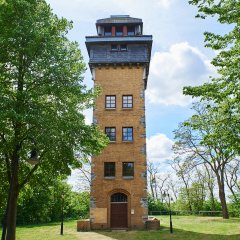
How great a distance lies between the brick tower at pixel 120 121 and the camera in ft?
86.5

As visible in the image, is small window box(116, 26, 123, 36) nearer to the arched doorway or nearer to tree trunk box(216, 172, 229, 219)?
the arched doorway

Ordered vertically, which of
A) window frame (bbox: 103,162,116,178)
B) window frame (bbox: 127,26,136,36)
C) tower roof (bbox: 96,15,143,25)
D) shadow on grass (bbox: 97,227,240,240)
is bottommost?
shadow on grass (bbox: 97,227,240,240)

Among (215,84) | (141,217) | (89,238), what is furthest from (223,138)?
(141,217)

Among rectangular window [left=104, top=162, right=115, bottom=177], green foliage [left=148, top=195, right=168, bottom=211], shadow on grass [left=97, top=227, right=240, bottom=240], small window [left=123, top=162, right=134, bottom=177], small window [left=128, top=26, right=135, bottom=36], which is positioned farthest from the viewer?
green foliage [left=148, top=195, right=168, bottom=211]

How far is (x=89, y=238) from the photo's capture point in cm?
2116

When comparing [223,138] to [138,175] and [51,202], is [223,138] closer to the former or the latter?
[138,175]

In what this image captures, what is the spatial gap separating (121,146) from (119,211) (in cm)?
521

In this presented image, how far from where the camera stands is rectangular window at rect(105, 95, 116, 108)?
28.6 meters

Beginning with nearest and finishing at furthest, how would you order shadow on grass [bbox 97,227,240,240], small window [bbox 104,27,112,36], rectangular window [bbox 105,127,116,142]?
shadow on grass [bbox 97,227,240,240]
rectangular window [bbox 105,127,116,142]
small window [bbox 104,27,112,36]

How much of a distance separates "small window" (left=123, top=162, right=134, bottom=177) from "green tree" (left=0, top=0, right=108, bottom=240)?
35.4 ft

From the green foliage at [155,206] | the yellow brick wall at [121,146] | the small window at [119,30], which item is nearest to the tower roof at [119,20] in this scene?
the small window at [119,30]

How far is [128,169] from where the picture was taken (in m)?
27.0

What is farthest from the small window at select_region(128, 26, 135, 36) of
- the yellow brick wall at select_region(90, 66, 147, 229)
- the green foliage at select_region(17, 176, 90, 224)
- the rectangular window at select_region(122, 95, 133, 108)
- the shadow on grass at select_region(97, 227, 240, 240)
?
the shadow on grass at select_region(97, 227, 240, 240)

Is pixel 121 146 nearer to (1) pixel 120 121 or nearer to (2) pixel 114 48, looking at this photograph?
(1) pixel 120 121
